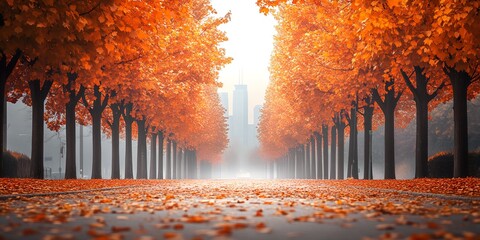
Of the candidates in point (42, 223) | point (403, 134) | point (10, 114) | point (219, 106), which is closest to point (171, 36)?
point (42, 223)

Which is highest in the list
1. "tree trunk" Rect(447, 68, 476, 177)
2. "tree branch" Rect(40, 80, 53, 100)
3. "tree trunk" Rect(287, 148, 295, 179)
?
"tree branch" Rect(40, 80, 53, 100)

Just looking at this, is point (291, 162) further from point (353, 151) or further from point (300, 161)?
point (353, 151)

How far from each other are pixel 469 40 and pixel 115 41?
8.98 meters

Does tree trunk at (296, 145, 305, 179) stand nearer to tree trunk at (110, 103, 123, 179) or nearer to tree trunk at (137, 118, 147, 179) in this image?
tree trunk at (137, 118, 147, 179)

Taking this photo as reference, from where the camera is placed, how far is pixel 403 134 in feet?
195

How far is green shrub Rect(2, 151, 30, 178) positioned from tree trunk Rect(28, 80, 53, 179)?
4.45 meters

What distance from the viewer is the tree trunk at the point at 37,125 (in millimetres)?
Result: 24391

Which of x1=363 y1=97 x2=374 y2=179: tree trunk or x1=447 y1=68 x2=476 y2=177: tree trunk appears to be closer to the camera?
x1=447 y1=68 x2=476 y2=177: tree trunk

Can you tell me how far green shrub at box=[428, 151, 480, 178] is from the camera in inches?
1078

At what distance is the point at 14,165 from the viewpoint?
30.9 m

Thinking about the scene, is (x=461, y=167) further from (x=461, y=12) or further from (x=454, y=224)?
(x=454, y=224)

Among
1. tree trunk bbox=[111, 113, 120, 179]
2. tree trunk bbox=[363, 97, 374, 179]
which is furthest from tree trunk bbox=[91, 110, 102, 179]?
tree trunk bbox=[363, 97, 374, 179]

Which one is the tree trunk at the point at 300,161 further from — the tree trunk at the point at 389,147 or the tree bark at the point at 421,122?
the tree bark at the point at 421,122

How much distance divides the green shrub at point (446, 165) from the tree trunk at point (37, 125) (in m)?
16.7
